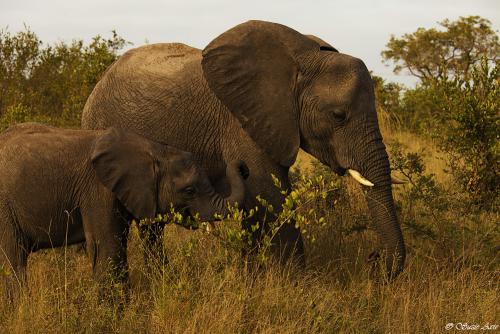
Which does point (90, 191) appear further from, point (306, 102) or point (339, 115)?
point (339, 115)

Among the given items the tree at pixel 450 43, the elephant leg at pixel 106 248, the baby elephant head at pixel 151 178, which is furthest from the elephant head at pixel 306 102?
the tree at pixel 450 43

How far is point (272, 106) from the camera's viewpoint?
23.4ft

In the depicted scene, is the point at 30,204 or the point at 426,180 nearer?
the point at 30,204

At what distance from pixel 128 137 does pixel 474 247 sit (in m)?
3.36

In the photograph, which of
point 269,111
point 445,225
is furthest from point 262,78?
point 445,225

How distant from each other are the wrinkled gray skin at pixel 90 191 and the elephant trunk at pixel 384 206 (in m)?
1.14

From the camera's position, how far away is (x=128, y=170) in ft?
20.9

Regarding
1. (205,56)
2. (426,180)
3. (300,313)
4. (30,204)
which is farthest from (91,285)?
(426,180)

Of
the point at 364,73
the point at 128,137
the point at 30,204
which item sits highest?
the point at 364,73

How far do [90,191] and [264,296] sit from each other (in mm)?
1503

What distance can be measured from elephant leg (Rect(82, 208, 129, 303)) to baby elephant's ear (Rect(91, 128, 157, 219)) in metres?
0.18

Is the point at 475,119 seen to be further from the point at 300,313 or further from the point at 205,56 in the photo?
the point at 300,313

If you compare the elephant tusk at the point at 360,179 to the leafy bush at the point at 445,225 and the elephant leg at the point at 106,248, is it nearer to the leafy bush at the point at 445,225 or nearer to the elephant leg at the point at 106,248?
the leafy bush at the point at 445,225

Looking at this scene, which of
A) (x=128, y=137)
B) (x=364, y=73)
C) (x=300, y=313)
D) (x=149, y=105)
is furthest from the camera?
(x=149, y=105)
